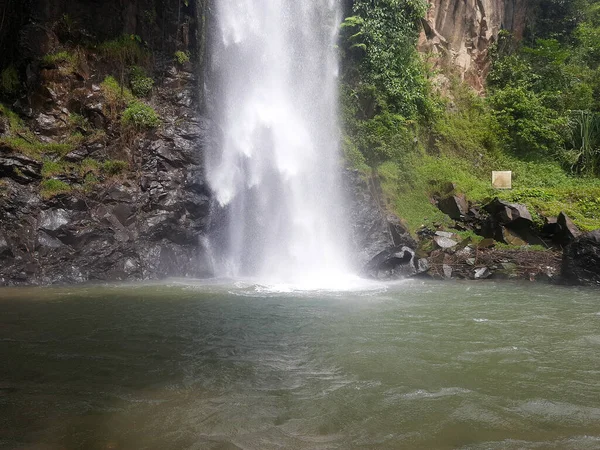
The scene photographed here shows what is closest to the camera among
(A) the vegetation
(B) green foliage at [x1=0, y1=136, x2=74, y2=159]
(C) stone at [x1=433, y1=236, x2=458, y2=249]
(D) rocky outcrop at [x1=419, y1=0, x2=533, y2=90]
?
(B) green foliage at [x1=0, y1=136, x2=74, y2=159]

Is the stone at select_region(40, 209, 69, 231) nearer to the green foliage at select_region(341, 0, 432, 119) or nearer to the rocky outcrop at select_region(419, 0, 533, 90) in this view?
the green foliage at select_region(341, 0, 432, 119)

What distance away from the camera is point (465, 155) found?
747 inches

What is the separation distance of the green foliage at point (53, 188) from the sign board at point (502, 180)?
14105 millimetres

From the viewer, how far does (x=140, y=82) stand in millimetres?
14164

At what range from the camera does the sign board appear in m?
16.8

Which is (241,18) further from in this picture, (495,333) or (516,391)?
(516,391)

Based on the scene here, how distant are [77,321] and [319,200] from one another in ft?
31.7

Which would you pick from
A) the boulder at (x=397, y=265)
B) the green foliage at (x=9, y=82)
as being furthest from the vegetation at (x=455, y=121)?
the green foliage at (x=9, y=82)

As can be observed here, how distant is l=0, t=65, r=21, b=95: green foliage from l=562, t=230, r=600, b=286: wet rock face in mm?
15319

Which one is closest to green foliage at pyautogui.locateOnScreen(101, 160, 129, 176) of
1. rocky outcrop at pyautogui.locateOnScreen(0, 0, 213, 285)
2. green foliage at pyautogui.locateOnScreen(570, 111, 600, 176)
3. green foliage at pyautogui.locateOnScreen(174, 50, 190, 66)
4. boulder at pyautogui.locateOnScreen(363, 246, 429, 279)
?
rocky outcrop at pyautogui.locateOnScreen(0, 0, 213, 285)

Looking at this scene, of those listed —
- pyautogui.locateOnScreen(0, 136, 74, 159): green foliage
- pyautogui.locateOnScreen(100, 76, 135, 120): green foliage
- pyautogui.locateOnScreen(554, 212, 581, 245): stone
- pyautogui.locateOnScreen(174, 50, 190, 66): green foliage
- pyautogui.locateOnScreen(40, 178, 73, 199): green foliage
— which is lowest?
pyautogui.locateOnScreen(554, 212, 581, 245): stone

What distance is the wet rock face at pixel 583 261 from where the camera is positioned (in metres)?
10.9

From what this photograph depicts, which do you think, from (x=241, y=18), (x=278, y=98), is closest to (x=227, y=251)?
(x=278, y=98)

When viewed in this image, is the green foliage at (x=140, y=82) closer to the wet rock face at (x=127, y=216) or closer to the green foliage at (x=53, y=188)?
the wet rock face at (x=127, y=216)
